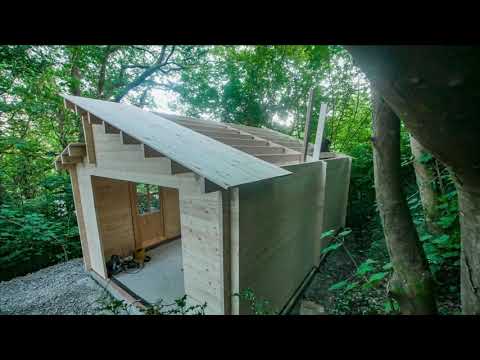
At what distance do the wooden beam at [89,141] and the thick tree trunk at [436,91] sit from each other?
16.9 ft

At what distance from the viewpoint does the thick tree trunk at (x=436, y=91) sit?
2.27 feet

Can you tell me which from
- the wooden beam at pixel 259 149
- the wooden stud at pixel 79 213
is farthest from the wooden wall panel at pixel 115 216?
the wooden beam at pixel 259 149

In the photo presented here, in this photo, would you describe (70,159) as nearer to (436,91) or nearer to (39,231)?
(39,231)

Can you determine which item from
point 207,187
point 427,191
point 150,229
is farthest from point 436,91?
point 150,229

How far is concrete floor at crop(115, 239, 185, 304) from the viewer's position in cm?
437

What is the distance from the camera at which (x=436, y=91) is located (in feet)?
2.46

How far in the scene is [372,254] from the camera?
4953 millimetres

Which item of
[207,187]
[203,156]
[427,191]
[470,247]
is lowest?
[427,191]

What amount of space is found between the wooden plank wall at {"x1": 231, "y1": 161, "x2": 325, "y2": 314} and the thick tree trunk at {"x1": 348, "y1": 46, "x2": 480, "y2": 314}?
6.20ft

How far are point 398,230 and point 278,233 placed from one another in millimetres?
1916

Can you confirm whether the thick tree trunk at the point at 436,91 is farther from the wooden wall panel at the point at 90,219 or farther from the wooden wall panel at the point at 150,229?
the wooden wall panel at the point at 150,229
